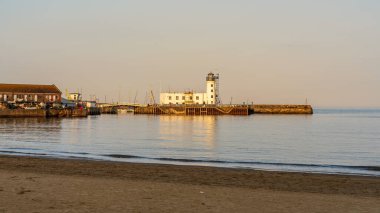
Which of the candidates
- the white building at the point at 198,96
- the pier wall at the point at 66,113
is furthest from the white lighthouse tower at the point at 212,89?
the pier wall at the point at 66,113

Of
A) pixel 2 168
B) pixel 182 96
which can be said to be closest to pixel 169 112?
pixel 182 96

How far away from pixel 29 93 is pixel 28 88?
2381 millimetres

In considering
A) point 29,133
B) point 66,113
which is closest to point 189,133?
point 29,133

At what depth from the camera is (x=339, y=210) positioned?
11.6 metres

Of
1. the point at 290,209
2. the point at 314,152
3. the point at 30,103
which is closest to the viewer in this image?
the point at 290,209

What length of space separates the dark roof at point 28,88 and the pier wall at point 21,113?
20.1 m

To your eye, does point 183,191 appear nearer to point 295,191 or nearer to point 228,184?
point 228,184

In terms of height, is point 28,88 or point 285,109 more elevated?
point 28,88

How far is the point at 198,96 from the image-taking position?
156000 mm

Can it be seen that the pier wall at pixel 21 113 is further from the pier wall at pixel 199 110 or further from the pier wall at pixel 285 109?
the pier wall at pixel 285 109

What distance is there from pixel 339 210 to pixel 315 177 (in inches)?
292

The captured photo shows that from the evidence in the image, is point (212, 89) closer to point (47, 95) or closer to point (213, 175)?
point (47, 95)

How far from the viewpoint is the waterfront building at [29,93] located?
129 meters

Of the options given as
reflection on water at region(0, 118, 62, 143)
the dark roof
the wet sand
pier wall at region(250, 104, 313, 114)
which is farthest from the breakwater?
the wet sand
